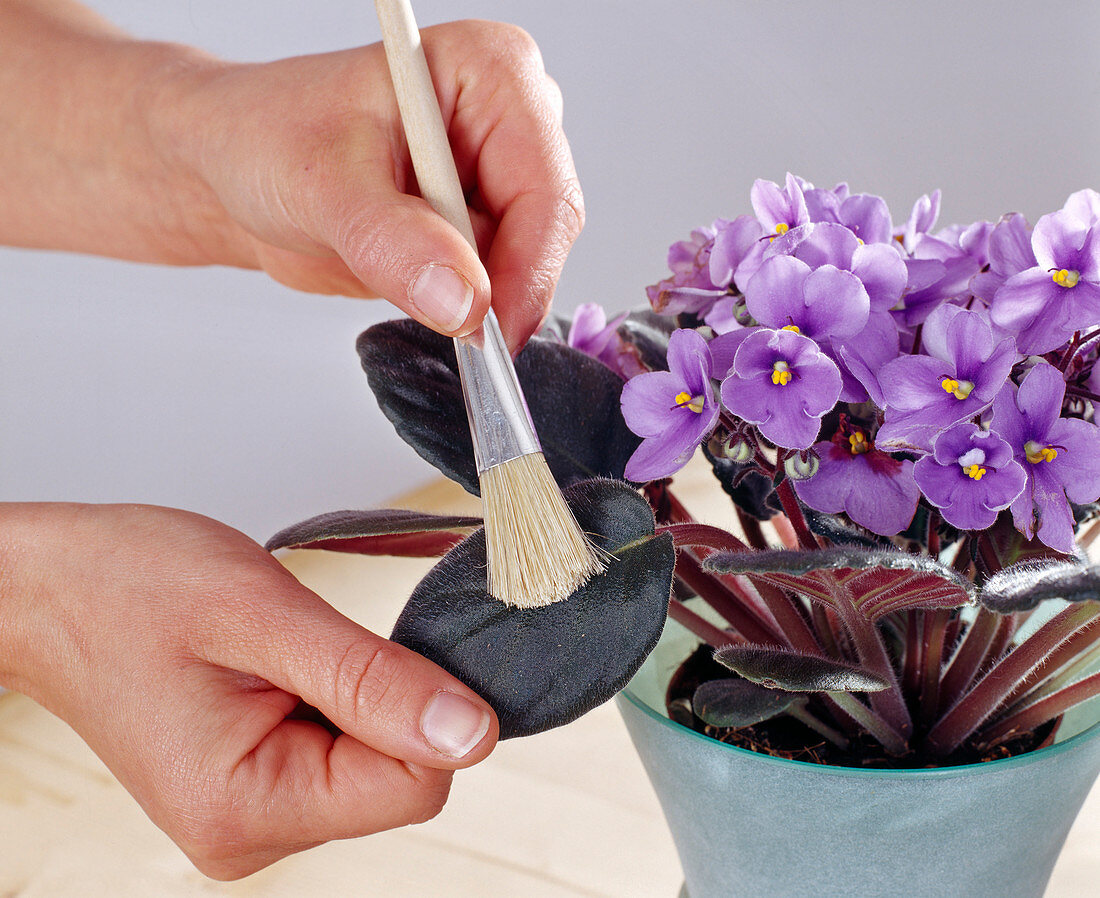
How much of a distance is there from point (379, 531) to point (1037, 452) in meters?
0.19

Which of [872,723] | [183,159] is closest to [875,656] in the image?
[872,723]

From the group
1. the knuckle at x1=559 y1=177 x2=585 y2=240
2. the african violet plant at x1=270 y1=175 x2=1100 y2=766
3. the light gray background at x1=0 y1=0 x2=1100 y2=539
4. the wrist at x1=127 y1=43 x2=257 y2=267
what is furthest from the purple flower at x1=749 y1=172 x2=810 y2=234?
the light gray background at x1=0 y1=0 x2=1100 y2=539

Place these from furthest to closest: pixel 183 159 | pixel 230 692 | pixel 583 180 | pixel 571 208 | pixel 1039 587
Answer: pixel 583 180, pixel 183 159, pixel 571 208, pixel 230 692, pixel 1039 587

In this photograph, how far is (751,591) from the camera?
15.7 inches

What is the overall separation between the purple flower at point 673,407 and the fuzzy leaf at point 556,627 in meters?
0.01

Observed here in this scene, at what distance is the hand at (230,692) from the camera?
0.30 m

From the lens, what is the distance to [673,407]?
0.30 meters

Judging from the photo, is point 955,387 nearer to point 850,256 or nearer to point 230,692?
point 850,256

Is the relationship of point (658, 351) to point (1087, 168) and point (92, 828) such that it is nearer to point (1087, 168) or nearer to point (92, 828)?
point (92, 828)

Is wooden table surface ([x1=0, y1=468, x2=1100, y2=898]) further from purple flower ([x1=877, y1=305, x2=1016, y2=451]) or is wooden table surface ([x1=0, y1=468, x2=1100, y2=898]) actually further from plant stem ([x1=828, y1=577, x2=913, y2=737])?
purple flower ([x1=877, y1=305, x2=1016, y2=451])

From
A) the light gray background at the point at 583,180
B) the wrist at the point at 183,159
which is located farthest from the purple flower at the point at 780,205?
the light gray background at the point at 583,180

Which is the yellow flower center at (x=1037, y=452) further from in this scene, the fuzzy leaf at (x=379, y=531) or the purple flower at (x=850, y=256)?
the fuzzy leaf at (x=379, y=531)

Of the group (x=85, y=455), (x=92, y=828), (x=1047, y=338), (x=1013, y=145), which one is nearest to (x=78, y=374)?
(x=85, y=455)

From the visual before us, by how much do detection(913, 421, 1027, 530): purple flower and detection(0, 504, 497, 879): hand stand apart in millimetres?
135
